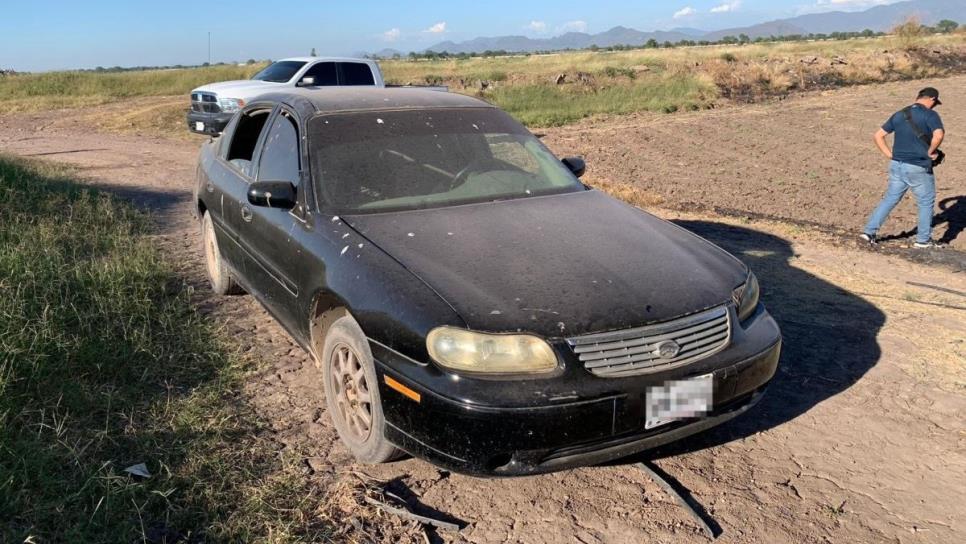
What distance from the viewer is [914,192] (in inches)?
291

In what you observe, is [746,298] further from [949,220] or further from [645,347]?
[949,220]

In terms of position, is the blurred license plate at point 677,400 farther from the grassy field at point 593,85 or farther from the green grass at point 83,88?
the green grass at point 83,88

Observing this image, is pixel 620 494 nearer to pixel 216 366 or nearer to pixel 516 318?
pixel 516 318

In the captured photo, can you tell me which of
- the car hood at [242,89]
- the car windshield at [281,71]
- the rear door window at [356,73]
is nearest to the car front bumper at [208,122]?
the car hood at [242,89]

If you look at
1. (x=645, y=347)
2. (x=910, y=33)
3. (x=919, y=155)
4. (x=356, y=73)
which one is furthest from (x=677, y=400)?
(x=910, y=33)

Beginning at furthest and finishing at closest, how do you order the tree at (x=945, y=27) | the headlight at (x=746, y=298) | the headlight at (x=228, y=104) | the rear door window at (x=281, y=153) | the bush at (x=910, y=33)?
the tree at (x=945, y=27) < the bush at (x=910, y=33) < the headlight at (x=228, y=104) < the rear door window at (x=281, y=153) < the headlight at (x=746, y=298)

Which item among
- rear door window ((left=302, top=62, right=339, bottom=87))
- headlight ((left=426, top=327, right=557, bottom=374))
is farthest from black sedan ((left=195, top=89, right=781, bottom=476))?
rear door window ((left=302, top=62, right=339, bottom=87))

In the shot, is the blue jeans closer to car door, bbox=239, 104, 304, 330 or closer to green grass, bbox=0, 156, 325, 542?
car door, bbox=239, 104, 304, 330

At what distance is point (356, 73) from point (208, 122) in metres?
3.02

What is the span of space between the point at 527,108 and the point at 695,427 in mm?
21405

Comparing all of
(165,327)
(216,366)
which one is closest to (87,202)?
(165,327)

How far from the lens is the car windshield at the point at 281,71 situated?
46.1ft

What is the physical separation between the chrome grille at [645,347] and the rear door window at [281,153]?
6.43ft

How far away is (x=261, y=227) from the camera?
4133 mm
